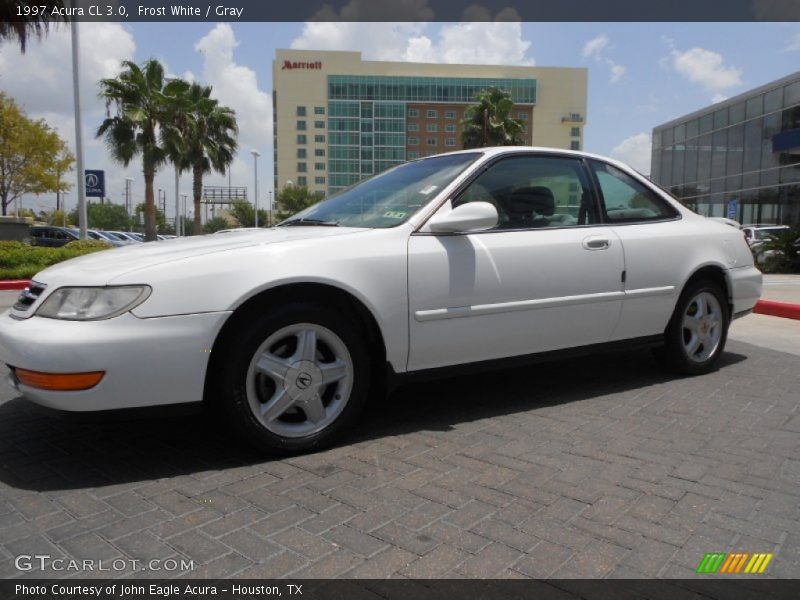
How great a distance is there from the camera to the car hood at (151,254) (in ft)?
8.59

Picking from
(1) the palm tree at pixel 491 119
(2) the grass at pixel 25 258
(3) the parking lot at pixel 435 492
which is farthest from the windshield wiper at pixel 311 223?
(1) the palm tree at pixel 491 119

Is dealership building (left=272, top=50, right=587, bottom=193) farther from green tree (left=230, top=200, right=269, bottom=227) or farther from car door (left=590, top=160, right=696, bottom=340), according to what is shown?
car door (left=590, top=160, right=696, bottom=340)

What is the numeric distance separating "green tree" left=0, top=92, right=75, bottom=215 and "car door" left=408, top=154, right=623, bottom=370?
33.5m

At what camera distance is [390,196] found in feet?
11.8

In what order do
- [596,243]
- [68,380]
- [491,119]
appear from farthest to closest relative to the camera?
[491,119]
[596,243]
[68,380]

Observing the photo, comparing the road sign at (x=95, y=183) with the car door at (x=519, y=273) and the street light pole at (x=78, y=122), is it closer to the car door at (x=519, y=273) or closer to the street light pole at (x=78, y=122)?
the street light pole at (x=78, y=122)

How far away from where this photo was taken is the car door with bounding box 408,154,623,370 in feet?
10.3

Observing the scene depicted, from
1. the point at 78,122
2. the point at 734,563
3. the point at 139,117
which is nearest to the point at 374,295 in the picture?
the point at 734,563

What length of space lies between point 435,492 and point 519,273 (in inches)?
55.5

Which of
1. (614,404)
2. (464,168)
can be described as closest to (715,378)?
(614,404)

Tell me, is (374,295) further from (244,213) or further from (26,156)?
(244,213)

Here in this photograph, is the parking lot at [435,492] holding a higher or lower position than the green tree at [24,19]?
lower

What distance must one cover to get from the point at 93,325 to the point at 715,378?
4048mm

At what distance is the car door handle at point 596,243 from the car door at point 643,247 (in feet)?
0.49
